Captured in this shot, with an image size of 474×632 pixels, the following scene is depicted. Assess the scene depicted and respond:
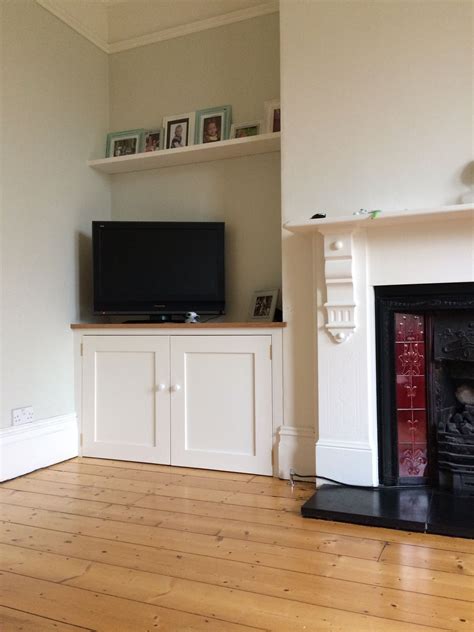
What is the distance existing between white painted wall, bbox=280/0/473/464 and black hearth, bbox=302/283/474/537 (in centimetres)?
38

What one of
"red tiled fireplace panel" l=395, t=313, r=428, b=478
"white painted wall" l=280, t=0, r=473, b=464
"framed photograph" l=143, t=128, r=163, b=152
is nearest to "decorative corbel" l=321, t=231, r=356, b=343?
"white painted wall" l=280, t=0, r=473, b=464

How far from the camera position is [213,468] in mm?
2746

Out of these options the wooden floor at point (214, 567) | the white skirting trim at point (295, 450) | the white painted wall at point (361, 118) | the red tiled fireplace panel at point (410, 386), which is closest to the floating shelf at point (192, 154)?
the white painted wall at point (361, 118)

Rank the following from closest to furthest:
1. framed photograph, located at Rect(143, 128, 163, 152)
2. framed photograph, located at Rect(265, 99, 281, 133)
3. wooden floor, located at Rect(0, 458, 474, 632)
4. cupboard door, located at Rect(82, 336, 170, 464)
Answer: wooden floor, located at Rect(0, 458, 474, 632)
cupboard door, located at Rect(82, 336, 170, 464)
framed photograph, located at Rect(265, 99, 281, 133)
framed photograph, located at Rect(143, 128, 163, 152)

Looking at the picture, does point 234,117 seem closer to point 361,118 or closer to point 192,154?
point 192,154

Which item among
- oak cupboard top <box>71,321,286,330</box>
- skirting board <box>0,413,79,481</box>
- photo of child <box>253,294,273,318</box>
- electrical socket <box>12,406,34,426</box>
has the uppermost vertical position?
photo of child <box>253,294,273,318</box>

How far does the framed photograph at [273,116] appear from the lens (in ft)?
9.80

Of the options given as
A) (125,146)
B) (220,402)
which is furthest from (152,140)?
(220,402)

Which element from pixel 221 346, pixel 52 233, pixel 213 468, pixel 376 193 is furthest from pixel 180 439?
pixel 376 193

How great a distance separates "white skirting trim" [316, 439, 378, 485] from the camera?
7.70ft

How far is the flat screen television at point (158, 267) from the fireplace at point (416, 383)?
3.46 feet

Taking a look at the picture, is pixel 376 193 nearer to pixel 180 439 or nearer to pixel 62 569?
pixel 180 439

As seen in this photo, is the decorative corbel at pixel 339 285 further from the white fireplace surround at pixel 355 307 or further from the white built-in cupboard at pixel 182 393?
the white built-in cupboard at pixel 182 393

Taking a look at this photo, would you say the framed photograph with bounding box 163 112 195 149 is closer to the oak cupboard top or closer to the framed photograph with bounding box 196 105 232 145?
the framed photograph with bounding box 196 105 232 145
